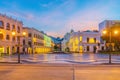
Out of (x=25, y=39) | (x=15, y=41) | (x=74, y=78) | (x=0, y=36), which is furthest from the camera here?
(x=25, y=39)

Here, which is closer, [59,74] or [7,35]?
[59,74]

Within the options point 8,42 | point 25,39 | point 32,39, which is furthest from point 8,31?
point 32,39

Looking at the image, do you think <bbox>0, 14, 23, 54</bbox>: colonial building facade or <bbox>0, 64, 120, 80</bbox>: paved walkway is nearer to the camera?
<bbox>0, 64, 120, 80</bbox>: paved walkway

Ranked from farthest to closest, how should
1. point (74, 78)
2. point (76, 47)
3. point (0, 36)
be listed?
point (76, 47) < point (0, 36) < point (74, 78)

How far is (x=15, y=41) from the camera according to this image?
78.6m

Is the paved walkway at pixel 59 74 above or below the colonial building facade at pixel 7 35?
below

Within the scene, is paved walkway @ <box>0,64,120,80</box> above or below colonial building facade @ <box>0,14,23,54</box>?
below

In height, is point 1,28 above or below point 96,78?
above

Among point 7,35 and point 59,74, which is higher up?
point 7,35

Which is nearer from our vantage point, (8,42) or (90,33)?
(8,42)

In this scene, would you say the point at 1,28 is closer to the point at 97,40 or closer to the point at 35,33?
the point at 35,33

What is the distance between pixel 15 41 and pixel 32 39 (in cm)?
2569

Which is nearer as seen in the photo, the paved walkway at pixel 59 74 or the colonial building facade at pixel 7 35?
the paved walkway at pixel 59 74

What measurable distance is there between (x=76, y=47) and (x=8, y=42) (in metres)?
48.5
